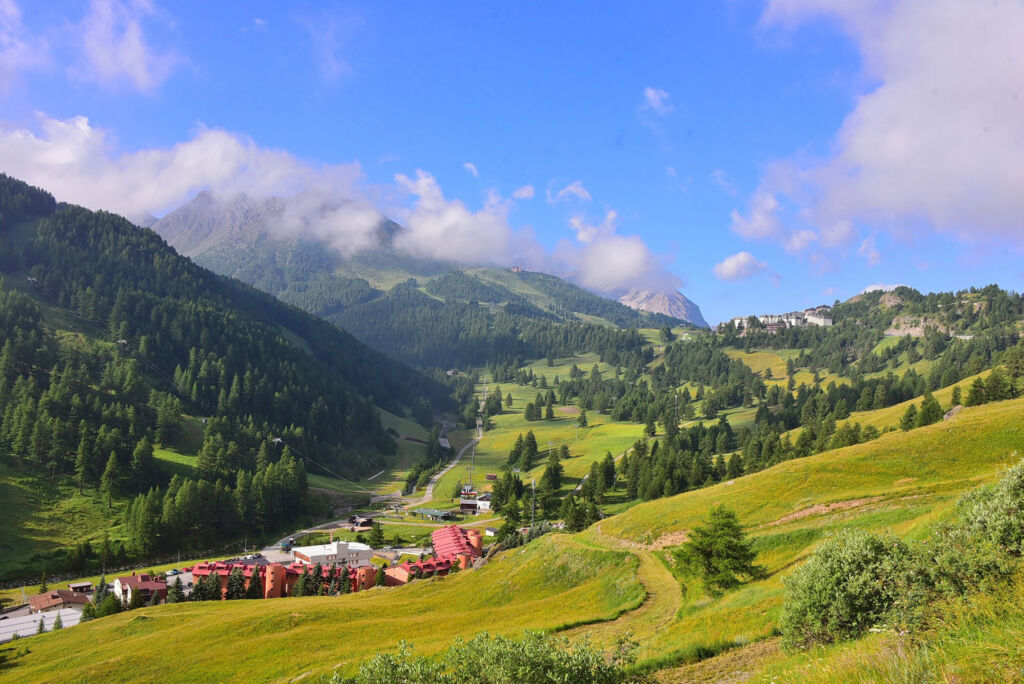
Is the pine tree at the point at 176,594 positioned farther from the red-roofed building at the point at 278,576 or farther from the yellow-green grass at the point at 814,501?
the yellow-green grass at the point at 814,501

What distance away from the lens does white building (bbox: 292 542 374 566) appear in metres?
96.4

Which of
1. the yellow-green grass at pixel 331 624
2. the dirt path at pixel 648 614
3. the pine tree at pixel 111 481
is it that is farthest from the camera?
the pine tree at pixel 111 481

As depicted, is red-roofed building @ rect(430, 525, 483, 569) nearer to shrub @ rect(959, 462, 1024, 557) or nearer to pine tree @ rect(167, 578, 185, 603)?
pine tree @ rect(167, 578, 185, 603)

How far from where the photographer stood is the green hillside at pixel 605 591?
1626 inches

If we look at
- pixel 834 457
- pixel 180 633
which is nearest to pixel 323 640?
pixel 180 633

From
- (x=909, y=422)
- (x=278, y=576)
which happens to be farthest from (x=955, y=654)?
(x=909, y=422)

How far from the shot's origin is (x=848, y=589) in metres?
20.3

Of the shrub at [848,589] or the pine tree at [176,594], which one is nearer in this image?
the shrub at [848,589]

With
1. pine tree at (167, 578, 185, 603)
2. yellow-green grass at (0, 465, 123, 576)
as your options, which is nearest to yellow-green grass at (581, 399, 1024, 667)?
pine tree at (167, 578, 185, 603)

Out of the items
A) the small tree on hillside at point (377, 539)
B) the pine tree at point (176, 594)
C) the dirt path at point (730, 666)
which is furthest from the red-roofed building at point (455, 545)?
the dirt path at point (730, 666)

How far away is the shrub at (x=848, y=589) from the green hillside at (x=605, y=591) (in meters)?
7.73

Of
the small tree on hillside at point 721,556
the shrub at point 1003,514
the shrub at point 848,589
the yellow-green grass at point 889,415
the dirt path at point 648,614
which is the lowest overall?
the dirt path at point 648,614

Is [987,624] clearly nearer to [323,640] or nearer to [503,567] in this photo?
[323,640]

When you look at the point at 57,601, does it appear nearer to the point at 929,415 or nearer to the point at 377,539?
the point at 377,539
